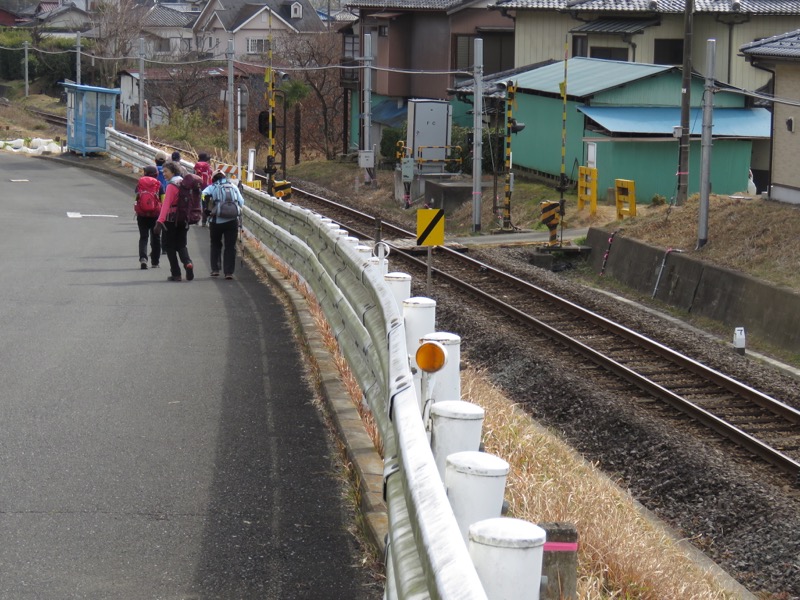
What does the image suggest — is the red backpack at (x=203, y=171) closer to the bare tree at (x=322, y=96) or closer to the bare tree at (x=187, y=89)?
the bare tree at (x=322, y=96)

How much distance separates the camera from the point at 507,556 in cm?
263

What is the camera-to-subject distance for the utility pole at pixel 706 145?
755 inches

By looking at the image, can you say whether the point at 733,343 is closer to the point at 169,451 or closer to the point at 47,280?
the point at 47,280

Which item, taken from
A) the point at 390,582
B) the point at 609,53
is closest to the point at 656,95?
the point at 609,53

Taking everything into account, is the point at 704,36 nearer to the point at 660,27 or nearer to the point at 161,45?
the point at 660,27

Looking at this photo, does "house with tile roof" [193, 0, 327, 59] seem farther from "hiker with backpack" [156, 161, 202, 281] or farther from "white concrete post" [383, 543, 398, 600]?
"white concrete post" [383, 543, 398, 600]

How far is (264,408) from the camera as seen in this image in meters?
7.57

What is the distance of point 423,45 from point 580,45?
26.8 ft

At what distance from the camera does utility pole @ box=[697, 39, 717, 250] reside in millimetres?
19172

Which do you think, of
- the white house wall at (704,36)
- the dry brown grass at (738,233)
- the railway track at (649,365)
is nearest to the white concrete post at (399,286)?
the railway track at (649,365)

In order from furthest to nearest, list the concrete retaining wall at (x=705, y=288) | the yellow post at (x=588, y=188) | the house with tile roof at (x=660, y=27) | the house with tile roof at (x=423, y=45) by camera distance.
→ the house with tile roof at (x=423, y=45)
the house with tile roof at (x=660, y=27)
the yellow post at (x=588, y=188)
the concrete retaining wall at (x=705, y=288)

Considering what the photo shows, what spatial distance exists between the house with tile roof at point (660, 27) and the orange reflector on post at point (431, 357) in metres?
34.2

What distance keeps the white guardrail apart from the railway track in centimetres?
375

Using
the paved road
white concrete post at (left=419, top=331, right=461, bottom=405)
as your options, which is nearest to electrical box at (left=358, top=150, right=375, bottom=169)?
the paved road
